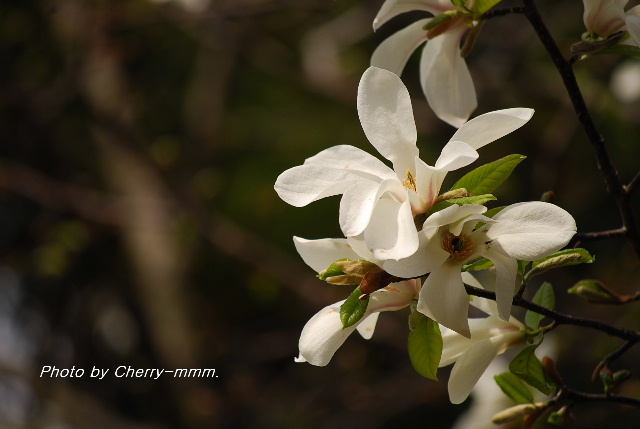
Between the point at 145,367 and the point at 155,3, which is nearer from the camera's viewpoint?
the point at 155,3

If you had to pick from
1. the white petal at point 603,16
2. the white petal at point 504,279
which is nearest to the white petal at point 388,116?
the white petal at point 504,279

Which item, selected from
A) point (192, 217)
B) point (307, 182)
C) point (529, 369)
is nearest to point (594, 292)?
point (529, 369)

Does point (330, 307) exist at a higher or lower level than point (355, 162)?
lower

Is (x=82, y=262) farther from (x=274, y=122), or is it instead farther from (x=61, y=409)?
(x=274, y=122)

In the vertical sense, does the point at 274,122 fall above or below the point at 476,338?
below

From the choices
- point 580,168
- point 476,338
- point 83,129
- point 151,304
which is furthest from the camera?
point 83,129

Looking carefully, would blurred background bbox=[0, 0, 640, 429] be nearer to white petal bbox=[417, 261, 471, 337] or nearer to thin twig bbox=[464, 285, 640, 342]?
thin twig bbox=[464, 285, 640, 342]

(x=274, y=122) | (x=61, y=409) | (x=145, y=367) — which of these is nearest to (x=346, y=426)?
(x=145, y=367)

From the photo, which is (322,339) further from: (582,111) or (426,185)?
(582,111)
